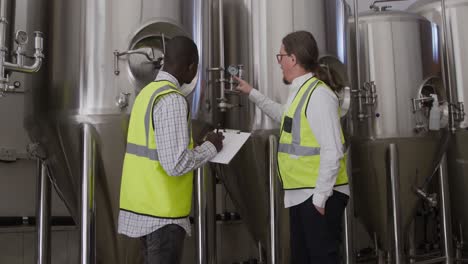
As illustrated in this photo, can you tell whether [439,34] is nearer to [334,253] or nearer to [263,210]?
[263,210]

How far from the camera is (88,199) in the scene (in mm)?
A: 2297

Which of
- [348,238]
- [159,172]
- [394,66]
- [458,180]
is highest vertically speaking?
[394,66]

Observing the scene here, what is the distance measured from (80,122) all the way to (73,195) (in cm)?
38

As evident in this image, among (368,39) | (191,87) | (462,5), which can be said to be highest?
(462,5)

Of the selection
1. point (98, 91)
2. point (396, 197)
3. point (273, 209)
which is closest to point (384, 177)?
point (396, 197)

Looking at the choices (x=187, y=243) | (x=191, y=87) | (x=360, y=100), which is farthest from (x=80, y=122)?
(x=360, y=100)

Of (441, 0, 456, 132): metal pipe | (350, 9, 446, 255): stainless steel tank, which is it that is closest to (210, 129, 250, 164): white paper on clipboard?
(350, 9, 446, 255): stainless steel tank

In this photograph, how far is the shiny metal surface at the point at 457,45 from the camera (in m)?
4.38

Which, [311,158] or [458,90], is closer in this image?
[311,158]

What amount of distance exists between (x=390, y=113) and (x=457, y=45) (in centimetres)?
120

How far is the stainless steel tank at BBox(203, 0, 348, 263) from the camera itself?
2926 millimetres

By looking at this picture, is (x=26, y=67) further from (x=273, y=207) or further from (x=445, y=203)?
(x=445, y=203)

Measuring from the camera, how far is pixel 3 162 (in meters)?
3.21

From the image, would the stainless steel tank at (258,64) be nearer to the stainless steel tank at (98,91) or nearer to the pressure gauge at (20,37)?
the stainless steel tank at (98,91)
